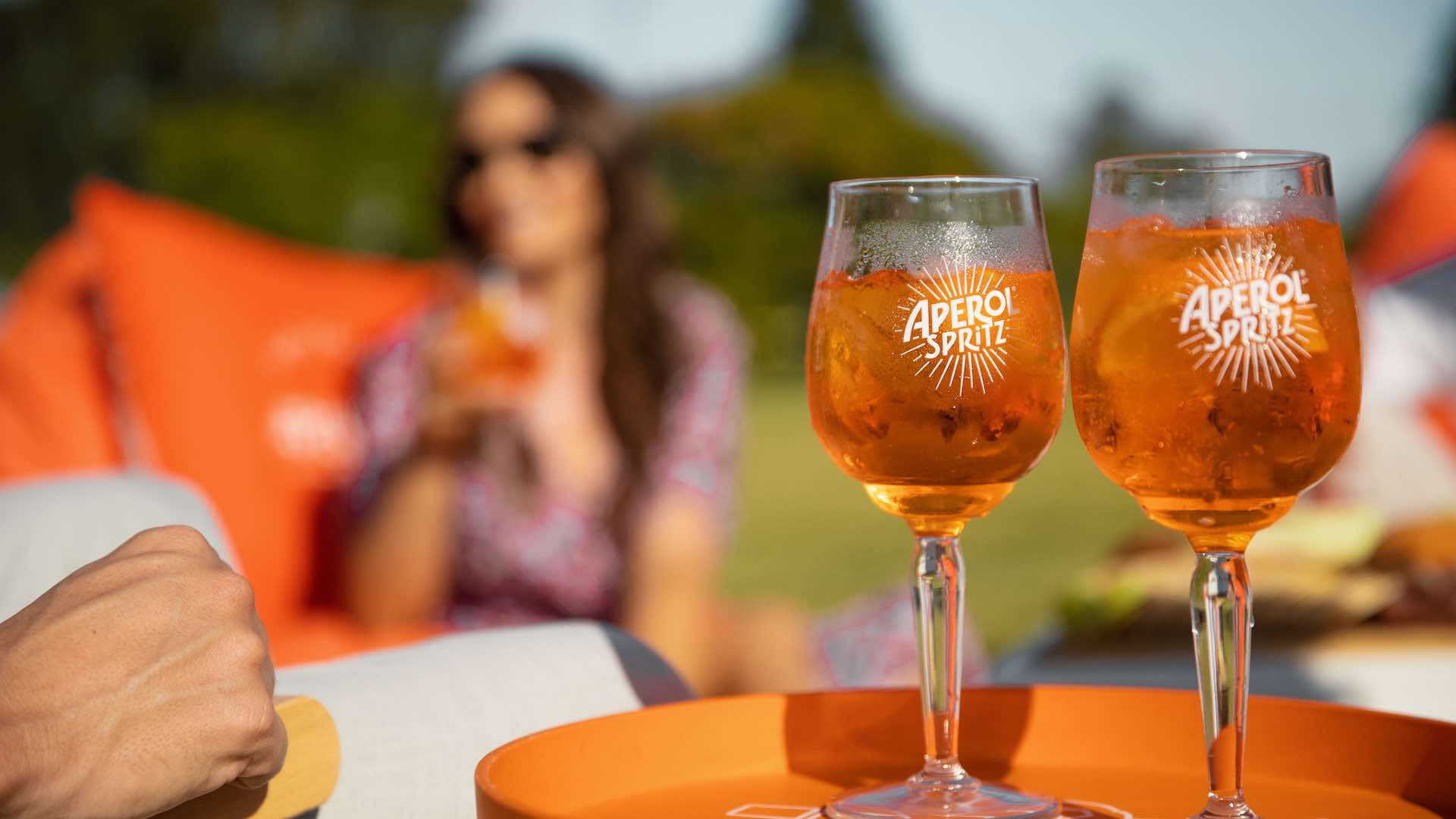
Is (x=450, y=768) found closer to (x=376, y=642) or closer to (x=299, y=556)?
(x=376, y=642)

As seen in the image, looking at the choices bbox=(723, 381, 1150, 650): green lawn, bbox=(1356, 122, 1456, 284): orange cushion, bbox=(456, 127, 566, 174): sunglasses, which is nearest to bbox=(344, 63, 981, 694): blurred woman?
bbox=(456, 127, 566, 174): sunglasses

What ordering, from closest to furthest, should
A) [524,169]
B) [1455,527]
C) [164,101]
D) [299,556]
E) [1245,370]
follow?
[1245,370] → [1455,527] → [299,556] → [524,169] → [164,101]

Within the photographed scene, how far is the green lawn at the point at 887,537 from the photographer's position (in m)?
8.15

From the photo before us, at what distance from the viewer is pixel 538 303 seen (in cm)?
337

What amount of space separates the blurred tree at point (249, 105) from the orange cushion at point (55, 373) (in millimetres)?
9674

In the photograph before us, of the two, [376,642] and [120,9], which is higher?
Result: [120,9]

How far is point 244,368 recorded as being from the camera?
2.95m

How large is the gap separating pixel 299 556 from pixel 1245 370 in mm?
2513

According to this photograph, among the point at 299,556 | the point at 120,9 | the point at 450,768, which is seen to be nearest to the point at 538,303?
the point at 299,556

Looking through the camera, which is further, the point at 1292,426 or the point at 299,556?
the point at 299,556

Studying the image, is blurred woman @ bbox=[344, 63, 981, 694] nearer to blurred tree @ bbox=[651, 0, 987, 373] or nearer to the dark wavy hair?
the dark wavy hair

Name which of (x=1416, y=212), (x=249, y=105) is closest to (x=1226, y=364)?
(x=1416, y=212)

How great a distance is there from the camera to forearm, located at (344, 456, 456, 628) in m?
3.00

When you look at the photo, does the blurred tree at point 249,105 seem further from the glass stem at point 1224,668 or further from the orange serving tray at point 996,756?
the glass stem at point 1224,668
